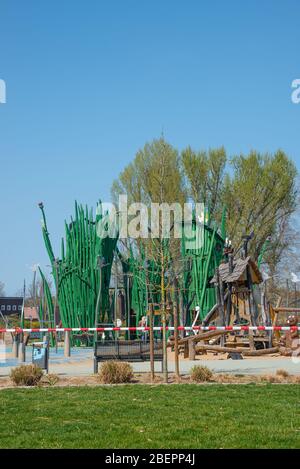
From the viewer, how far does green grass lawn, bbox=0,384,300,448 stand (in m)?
6.93

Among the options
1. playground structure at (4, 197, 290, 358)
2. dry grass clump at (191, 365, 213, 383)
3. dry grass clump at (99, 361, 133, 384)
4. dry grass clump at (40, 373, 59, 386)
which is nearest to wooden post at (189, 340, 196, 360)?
playground structure at (4, 197, 290, 358)

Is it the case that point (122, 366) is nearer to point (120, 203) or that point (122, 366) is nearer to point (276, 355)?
point (276, 355)

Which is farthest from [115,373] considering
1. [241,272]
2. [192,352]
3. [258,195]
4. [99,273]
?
[258,195]

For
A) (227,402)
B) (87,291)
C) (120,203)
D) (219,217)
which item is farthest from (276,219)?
(227,402)

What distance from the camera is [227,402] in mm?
9883

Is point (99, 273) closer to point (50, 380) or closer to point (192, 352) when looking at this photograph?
point (192, 352)

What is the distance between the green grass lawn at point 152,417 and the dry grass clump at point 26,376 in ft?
2.92

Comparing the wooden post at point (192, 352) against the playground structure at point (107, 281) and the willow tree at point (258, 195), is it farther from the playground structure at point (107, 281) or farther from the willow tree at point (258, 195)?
the willow tree at point (258, 195)

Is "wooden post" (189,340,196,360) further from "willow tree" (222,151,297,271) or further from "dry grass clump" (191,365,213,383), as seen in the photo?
"willow tree" (222,151,297,271)

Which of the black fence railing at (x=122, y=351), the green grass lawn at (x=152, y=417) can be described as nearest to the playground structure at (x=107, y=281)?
the black fence railing at (x=122, y=351)

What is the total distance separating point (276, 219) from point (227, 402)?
3492 centimetres

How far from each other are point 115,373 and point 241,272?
1286 cm

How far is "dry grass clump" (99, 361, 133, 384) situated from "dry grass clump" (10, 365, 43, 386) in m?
1.21

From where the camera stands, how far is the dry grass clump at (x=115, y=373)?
13.1m
